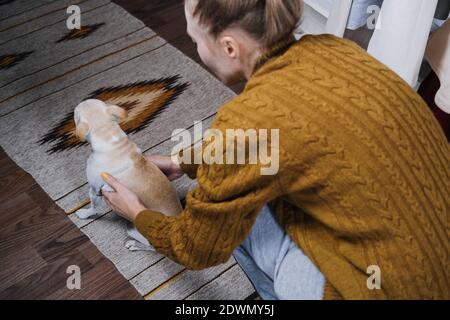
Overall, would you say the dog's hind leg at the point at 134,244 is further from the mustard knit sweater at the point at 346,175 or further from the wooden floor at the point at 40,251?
the mustard knit sweater at the point at 346,175

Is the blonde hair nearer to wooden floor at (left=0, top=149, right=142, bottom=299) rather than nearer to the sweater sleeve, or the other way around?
the sweater sleeve

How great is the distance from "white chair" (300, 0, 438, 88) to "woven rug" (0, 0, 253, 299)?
0.58m

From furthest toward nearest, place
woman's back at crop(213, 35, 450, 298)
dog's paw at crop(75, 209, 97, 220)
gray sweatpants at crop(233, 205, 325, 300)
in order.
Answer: dog's paw at crop(75, 209, 97, 220) → gray sweatpants at crop(233, 205, 325, 300) → woman's back at crop(213, 35, 450, 298)

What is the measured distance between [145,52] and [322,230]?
136 cm

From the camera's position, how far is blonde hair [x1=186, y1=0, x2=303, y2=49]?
84 cm

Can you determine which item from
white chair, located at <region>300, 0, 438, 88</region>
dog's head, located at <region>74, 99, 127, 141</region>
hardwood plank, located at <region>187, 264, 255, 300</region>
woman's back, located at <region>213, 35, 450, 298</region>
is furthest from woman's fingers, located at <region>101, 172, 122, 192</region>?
white chair, located at <region>300, 0, 438, 88</region>

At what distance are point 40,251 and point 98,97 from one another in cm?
65

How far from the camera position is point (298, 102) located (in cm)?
81

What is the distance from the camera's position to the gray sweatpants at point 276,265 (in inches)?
36.8

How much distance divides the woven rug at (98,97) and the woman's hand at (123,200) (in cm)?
24

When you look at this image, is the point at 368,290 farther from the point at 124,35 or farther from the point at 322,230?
the point at 124,35

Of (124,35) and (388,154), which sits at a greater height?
(388,154)
